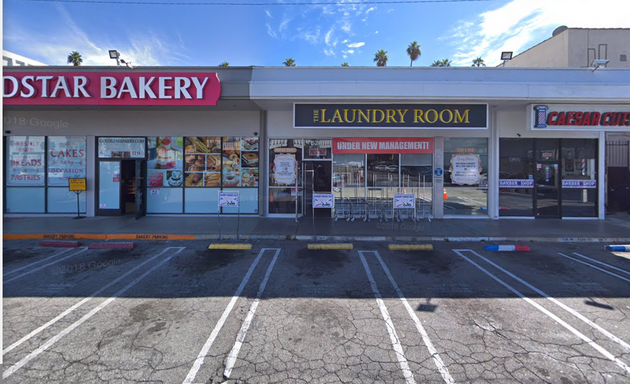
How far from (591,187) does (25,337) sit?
16.7m

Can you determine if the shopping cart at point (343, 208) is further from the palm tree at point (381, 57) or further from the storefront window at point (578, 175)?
the palm tree at point (381, 57)

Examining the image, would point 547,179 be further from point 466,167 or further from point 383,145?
point 383,145

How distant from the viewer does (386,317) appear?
473 centimetres

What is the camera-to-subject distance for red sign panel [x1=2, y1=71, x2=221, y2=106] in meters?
9.80

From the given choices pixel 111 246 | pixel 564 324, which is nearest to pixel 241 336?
pixel 564 324

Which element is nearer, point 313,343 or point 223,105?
point 313,343

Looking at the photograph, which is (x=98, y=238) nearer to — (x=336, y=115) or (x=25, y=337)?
(x=25, y=337)

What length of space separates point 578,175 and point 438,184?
547cm

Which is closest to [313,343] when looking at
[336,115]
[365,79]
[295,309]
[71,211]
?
[295,309]

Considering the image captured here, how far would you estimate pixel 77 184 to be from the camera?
11672 millimetres

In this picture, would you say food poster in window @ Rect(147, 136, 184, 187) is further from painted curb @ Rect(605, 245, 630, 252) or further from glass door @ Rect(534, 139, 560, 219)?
glass door @ Rect(534, 139, 560, 219)

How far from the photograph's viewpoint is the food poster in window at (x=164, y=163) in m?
12.2

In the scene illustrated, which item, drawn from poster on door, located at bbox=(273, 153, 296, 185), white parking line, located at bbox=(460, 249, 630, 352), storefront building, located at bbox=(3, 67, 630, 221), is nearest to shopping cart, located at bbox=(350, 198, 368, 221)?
storefront building, located at bbox=(3, 67, 630, 221)

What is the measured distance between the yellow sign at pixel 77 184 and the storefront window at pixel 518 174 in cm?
1598
